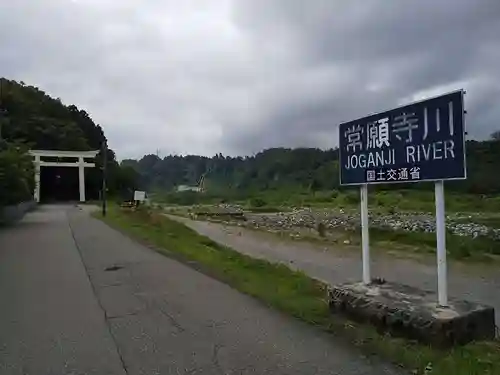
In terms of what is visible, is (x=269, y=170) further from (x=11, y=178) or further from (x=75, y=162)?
(x=11, y=178)

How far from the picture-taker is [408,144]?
4.51 m

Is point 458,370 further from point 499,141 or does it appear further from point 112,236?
point 499,141

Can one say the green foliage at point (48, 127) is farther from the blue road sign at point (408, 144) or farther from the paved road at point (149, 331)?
the blue road sign at point (408, 144)

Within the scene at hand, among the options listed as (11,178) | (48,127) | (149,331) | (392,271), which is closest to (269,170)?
(48,127)

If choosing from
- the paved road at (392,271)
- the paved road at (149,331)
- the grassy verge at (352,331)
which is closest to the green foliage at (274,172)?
the paved road at (392,271)

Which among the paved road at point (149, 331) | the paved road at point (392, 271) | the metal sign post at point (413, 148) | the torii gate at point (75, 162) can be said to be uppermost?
the torii gate at point (75, 162)

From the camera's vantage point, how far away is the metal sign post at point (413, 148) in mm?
4051

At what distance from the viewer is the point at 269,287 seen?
7.03 m

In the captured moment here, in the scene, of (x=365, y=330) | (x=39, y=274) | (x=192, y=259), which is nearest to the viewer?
(x=365, y=330)

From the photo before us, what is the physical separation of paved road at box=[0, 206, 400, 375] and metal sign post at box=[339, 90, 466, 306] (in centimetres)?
136

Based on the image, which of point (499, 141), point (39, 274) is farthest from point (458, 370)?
point (499, 141)

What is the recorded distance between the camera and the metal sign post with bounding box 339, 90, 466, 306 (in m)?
4.05

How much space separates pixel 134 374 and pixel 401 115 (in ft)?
11.0

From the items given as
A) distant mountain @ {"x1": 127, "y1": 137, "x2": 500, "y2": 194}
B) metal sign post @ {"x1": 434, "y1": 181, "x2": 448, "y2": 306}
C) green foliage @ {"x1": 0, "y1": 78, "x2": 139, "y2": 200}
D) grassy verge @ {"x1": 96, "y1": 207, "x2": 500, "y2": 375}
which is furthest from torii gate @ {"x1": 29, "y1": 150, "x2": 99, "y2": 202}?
metal sign post @ {"x1": 434, "y1": 181, "x2": 448, "y2": 306}
